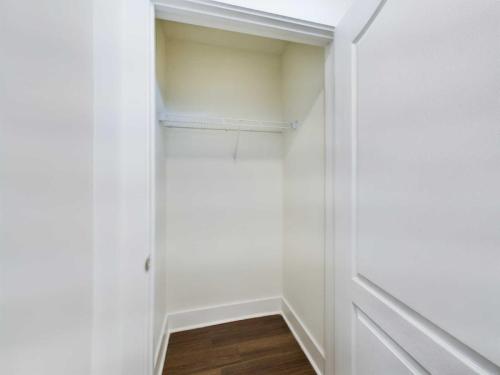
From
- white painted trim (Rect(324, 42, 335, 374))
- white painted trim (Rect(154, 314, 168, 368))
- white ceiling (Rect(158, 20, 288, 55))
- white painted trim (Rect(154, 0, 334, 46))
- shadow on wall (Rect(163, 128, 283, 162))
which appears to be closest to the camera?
white painted trim (Rect(154, 0, 334, 46))

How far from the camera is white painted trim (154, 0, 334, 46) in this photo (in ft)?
2.85

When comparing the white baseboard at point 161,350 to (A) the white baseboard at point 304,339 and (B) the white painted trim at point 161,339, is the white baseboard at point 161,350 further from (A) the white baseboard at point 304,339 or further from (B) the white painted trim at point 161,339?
(A) the white baseboard at point 304,339

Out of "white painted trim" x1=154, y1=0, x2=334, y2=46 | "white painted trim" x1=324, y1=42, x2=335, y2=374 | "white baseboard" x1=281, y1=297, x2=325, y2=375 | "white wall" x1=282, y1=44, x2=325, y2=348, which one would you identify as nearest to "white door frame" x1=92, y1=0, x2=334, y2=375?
"white painted trim" x1=154, y1=0, x2=334, y2=46

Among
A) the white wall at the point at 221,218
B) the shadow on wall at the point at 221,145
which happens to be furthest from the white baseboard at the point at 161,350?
the shadow on wall at the point at 221,145

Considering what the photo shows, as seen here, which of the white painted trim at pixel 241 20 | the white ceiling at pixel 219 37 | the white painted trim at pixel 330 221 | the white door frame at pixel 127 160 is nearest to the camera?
the white door frame at pixel 127 160

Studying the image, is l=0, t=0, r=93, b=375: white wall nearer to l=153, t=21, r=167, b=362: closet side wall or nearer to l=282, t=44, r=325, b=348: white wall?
l=153, t=21, r=167, b=362: closet side wall

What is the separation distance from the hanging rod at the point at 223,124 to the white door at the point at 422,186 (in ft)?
2.69

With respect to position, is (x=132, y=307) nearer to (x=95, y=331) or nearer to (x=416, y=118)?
(x=95, y=331)

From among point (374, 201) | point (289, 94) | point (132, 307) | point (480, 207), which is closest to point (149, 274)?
point (132, 307)

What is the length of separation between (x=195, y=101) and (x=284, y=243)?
4.82 feet

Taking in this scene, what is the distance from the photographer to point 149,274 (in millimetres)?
883

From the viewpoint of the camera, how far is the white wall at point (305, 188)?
127 centimetres

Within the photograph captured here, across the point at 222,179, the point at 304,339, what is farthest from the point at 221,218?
the point at 304,339

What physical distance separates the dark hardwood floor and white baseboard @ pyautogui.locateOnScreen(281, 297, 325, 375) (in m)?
0.04
